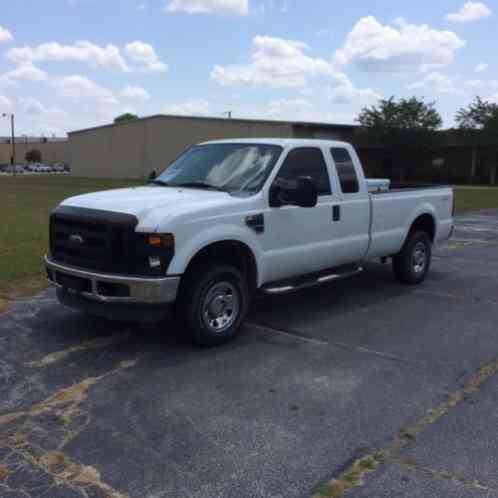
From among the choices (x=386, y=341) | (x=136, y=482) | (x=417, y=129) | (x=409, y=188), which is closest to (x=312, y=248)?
(x=386, y=341)

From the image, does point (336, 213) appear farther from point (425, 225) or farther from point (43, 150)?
point (43, 150)

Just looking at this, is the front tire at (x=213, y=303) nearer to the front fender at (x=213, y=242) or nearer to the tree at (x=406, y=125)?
the front fender at (x=213, y=242)

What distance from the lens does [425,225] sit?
868 cm

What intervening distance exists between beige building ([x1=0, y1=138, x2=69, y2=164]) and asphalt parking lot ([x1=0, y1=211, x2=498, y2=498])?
423 feet

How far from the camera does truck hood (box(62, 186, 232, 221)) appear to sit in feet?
17.0

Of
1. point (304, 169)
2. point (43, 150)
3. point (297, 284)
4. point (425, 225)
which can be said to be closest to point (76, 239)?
point (297, 284)

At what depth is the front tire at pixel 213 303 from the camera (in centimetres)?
531

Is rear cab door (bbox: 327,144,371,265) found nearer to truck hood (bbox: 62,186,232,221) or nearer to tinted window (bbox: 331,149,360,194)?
tinted window (bbox: 331,149,360,194)

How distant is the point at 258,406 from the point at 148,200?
2186mm

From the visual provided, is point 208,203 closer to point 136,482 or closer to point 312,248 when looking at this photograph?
point 312,248

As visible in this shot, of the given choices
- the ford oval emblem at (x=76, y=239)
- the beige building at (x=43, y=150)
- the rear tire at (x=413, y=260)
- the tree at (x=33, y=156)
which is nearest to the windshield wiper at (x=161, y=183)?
the ford oval emblem at (x=76, y=239)

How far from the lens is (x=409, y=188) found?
8.64 m

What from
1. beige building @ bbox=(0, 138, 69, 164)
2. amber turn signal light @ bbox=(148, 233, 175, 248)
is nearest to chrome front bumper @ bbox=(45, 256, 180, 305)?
amber turn signal light @ bbox=(148, 233, 175, 248)

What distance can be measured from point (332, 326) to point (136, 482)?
11.3 ft
